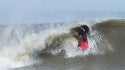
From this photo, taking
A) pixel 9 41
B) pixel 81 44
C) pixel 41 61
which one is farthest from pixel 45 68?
pixel 9 41

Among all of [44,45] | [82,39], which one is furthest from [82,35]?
[44,45]

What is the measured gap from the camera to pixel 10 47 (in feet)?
66.4

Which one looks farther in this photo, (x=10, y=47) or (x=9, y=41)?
(x=9, y=41)

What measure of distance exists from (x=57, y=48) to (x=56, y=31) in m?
1.84

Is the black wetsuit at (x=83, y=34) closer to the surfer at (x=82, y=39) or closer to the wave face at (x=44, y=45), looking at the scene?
the surfer at (x=82, y=39)

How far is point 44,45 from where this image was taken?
2100cm

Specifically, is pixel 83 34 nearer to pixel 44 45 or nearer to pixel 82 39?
pixel 82 39

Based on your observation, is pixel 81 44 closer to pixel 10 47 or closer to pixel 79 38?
pixel 79 38

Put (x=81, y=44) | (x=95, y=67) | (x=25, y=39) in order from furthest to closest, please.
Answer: (x=25, y=39) → (x=81, y=44) → (x=95, y=67)

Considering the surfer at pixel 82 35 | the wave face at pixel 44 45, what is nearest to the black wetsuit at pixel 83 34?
the surfer at pixel 82 35

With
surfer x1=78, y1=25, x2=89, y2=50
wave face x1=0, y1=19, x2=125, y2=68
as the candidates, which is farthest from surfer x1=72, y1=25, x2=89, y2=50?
wave face x1=0, y1=19, x2=125, y2=68

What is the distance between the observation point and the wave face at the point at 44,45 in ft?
63.4

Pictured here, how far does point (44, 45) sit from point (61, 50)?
0.89m

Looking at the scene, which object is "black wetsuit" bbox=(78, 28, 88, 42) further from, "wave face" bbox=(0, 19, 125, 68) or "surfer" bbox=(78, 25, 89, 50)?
"wave face" bbox=(0, 19, 125, 68)
